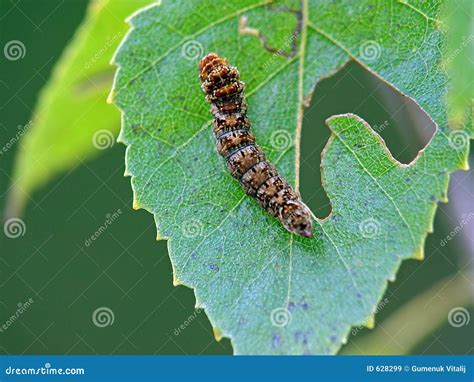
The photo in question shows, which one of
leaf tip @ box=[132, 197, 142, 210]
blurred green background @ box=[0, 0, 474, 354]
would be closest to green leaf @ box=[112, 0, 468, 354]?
leaf tip @ box=[132, 197, 142, 210]

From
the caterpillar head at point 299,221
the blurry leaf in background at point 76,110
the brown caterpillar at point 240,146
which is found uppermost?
the blurry leaf in background at point 76,110

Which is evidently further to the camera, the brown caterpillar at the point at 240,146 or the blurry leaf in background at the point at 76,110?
the blurry leaf in background at the point at 76,110

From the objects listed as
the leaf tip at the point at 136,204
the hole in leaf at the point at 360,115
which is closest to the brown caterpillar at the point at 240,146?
the hole in leaf at the point at 360,115

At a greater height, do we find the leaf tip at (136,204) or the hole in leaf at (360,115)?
the leaf tip at (136,204)

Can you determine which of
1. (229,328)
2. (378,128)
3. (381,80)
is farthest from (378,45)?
(229,328)

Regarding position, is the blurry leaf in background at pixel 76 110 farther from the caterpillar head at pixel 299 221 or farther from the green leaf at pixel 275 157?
the caterpillar head at pixel 299 221

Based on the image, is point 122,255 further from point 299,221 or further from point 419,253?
point 419,253

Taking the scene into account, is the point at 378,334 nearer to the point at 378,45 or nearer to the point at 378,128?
the point at 378,128

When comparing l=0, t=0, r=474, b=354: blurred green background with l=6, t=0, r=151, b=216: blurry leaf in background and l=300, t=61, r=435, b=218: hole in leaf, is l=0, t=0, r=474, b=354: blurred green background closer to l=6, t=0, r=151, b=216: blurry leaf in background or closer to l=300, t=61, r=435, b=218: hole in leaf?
l=300, t=61, r=435, b=218: hole in leaf
